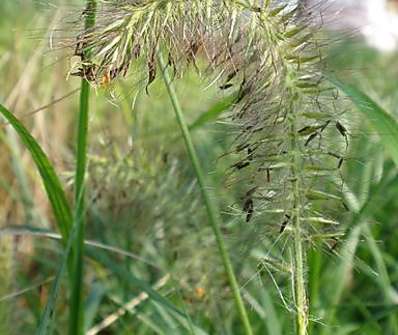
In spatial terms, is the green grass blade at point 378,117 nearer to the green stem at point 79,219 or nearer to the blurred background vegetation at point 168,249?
the blurred background vegetation at point 168,249

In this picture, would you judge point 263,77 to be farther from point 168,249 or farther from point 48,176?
point 168,249

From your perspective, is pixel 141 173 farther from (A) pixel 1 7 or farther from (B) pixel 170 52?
(A) pixel 1 7

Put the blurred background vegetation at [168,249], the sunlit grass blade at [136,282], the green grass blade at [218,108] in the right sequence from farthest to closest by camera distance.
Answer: the blurred background vegetation at [168,249], the sunlit grass blade at [136,282], the green grass blade at [218,108]

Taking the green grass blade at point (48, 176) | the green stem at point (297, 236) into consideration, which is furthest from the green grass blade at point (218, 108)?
the green grass blade at point (48, 176)

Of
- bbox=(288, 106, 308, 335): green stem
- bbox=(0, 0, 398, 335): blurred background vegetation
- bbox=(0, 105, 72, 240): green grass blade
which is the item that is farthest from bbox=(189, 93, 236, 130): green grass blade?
bbox=(0, 105, 72, 240): green grass blade

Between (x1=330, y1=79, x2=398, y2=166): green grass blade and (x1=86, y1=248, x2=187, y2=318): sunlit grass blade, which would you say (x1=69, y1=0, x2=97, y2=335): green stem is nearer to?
(x1=86, y1=248, x2=187, y2=318): sunlit grass blade

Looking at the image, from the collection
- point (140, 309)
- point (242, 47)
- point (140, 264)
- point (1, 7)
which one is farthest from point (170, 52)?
point (1, 7)
